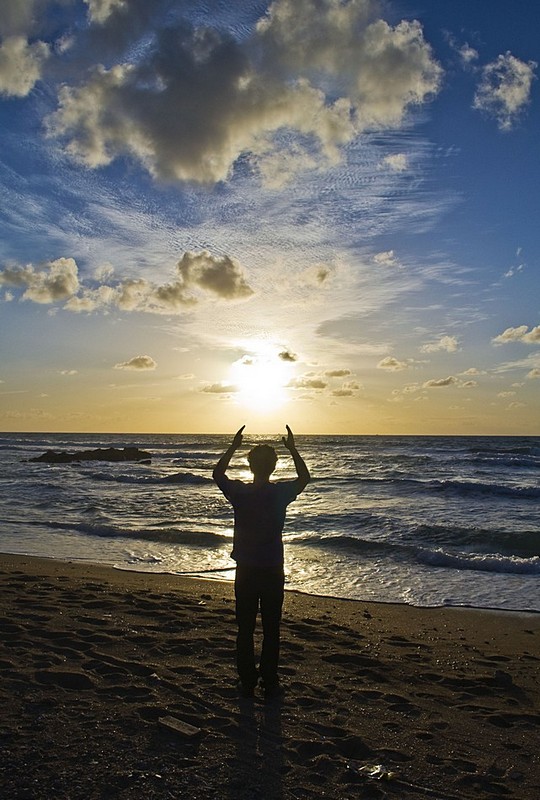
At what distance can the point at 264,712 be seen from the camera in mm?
4531

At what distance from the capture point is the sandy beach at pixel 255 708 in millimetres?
3553

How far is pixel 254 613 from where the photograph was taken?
4914mm

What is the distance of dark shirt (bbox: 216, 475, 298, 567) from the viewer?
190 inches

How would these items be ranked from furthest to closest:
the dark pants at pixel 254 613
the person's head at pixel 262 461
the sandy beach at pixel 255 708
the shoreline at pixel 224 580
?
the shoreline at pixel 224 580 → the person's head at pixel 262 461 → the dark pants at pixel 254 613 → the sandy beach at pixel 255 708

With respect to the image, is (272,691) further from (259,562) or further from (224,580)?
(224,580)

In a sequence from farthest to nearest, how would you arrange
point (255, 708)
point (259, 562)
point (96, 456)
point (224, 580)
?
1. point (96, 456)
2. point (224, 580)
3. point (259, 562)
4. point (255, 708)

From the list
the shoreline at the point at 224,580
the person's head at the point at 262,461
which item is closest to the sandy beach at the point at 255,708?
the shoreline at the point at 224,580

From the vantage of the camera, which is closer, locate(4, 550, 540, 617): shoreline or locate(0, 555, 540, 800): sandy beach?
locate(0, 555, 540, 800): sandy beach

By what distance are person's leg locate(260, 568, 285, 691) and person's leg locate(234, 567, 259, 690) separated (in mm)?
80

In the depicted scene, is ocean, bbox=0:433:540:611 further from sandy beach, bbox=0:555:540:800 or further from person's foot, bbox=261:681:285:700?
person's foot, bbox=261:681:285:700

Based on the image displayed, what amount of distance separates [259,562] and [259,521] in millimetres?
331

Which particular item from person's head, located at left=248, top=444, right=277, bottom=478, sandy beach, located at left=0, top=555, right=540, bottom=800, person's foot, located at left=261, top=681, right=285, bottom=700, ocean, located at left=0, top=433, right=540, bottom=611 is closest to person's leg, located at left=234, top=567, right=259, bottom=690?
person's foot, located at left=261, top=681, right=285, bottom=700

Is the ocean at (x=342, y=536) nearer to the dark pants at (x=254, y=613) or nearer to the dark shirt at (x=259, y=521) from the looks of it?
the dark pants at (x=254, y=613)

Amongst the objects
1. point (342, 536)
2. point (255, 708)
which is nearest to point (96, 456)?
point (342, 536)
